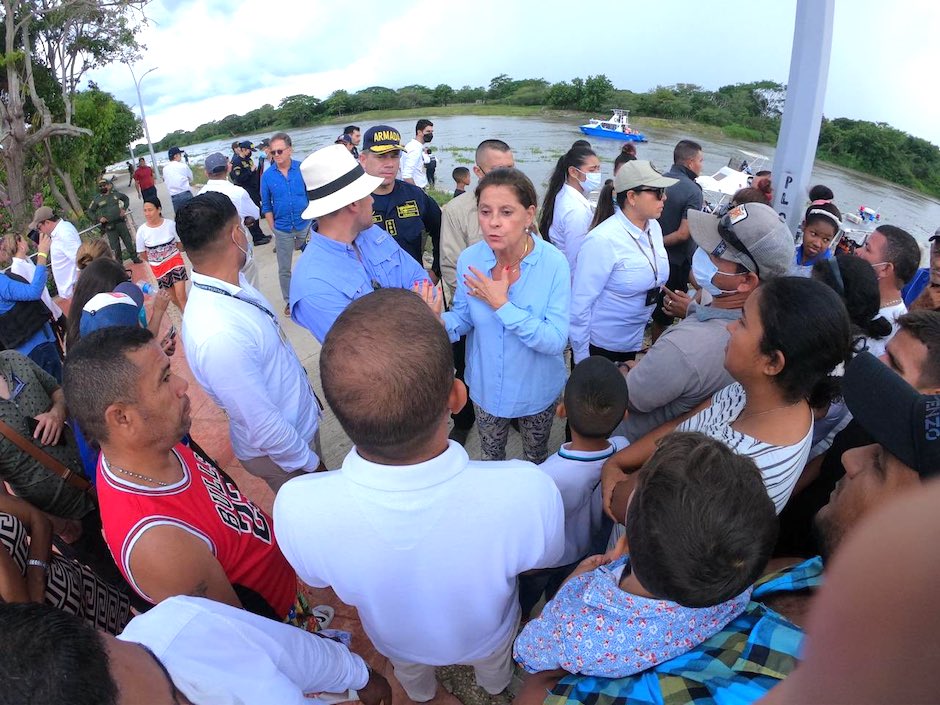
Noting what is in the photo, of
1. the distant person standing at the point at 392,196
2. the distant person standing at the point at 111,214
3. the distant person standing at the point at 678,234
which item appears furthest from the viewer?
the distant person standing at the point at 111,214

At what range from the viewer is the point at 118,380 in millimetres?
1510

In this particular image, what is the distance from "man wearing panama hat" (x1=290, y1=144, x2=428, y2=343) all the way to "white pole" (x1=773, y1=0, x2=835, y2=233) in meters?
4.20

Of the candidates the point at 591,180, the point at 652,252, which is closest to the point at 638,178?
the point at 652,252

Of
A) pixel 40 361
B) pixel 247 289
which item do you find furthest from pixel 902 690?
pixel 40 361

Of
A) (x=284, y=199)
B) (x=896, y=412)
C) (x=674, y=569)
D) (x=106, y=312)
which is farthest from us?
(x=284, y=199)

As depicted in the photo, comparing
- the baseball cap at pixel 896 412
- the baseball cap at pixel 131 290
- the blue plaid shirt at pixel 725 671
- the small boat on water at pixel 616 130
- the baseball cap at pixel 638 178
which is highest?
the small boat on water at pixel 616 130

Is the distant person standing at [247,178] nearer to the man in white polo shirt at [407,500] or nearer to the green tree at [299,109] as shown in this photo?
the man in white polo shirt at [407,500]

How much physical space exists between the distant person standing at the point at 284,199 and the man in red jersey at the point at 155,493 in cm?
441

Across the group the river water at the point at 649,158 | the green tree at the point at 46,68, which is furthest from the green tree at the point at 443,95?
the green tree at the point at 46,68

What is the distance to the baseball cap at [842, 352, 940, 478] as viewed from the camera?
0.99m

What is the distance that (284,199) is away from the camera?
586 cm

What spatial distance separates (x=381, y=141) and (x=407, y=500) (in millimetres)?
3237

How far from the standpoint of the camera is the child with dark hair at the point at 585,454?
5.60ft

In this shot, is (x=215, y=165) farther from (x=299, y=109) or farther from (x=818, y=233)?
(x=299, y=109)
